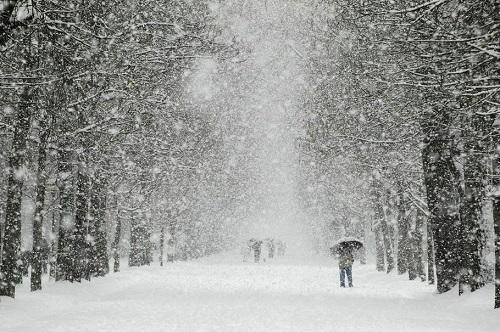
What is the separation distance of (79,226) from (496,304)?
35.4 feet

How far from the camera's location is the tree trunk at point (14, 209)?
1098 centimetres

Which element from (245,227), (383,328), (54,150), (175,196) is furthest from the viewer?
(245,227)

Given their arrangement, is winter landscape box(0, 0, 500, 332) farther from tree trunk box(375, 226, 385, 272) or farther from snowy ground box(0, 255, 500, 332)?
tree trunk box(375, 226, 385, 272)

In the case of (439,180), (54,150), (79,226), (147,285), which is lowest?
(147,285)

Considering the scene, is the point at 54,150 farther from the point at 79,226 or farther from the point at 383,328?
the point at 383,328

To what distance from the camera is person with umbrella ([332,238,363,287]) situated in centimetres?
1902

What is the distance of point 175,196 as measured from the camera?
31.2 m

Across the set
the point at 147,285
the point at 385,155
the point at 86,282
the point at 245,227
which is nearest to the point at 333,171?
the point at 385,155

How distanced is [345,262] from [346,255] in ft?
1.15

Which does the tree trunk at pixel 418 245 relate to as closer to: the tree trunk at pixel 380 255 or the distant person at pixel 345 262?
the distant person at pixel 345 262

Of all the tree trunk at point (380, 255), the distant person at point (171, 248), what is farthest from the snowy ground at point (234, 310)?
the distant person at point (171, 248)

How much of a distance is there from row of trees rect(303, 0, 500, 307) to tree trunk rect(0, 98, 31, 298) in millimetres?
7380

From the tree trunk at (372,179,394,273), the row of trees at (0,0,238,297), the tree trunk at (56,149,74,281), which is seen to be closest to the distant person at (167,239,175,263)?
the row of trees at (0,0,238,297)

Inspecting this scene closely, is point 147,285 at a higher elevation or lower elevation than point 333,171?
lower
